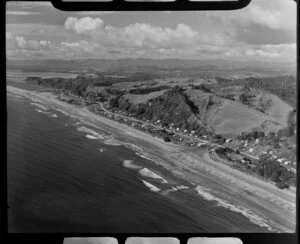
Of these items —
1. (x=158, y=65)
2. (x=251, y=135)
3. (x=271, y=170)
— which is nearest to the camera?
(x=271, y=170)

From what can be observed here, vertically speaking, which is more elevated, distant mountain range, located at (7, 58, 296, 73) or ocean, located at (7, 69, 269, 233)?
distant mountain range, located at (7, 58, 296, 73)

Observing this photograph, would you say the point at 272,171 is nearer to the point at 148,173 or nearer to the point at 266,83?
the point at 266,83

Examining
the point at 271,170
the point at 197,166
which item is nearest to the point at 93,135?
the point at 197,166

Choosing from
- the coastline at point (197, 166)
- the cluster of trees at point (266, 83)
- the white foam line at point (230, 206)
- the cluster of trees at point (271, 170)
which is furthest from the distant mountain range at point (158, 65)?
the white foam line at point (230, 206)

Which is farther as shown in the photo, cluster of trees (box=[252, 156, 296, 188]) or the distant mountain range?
the distant mountain range

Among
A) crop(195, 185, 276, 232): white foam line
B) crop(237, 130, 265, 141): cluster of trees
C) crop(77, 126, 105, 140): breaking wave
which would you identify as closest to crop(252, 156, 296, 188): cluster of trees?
crop(237, 130, 265, 141): cluster of trees

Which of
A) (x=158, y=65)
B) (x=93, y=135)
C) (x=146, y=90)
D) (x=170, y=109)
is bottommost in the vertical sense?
(x=93, y=135)

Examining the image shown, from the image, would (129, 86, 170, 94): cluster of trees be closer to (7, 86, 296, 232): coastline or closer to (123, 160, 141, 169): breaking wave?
(7, 86, 296, 232): coastline
